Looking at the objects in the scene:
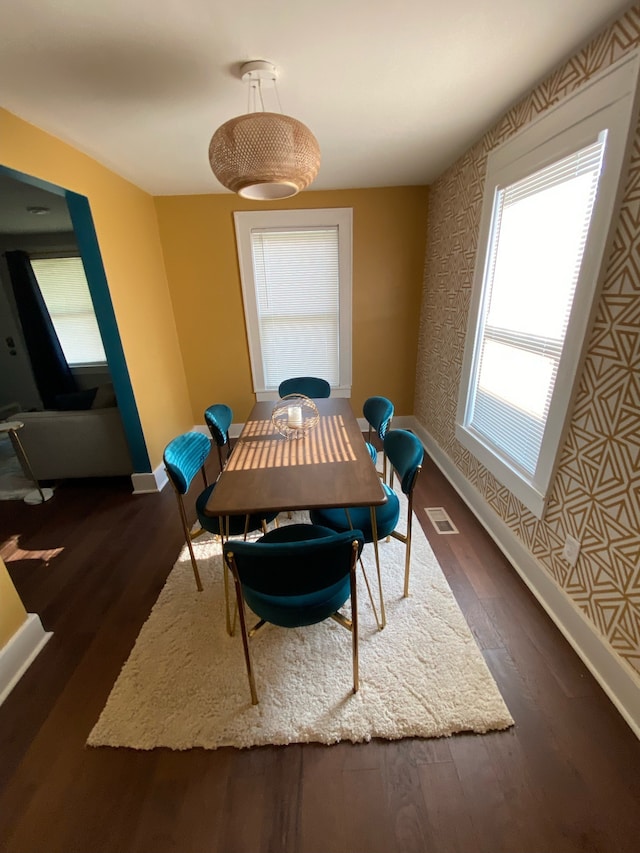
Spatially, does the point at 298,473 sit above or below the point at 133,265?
below

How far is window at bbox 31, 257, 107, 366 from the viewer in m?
4.25

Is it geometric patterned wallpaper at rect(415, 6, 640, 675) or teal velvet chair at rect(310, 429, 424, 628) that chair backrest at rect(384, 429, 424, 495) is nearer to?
teal velvet chair at rect(310, 429, 424, 628)

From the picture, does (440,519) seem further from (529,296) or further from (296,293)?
(296,293)

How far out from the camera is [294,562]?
99cm

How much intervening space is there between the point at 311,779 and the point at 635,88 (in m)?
2.56

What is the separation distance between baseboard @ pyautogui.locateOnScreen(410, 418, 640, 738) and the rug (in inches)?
16.9

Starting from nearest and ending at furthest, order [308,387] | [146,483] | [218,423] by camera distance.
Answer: [218,423], [146,483], [308,387]

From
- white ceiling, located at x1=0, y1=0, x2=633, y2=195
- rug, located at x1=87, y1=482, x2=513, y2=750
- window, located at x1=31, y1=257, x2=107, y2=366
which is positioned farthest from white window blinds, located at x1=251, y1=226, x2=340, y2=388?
rug, located at x1=87, y1=482, x2=513, y2=750

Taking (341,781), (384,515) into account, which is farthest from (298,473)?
(341,781)

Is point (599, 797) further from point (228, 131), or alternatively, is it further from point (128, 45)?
point (128, 45)

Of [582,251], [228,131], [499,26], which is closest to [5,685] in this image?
[228,131]

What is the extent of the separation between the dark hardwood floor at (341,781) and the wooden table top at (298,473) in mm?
857

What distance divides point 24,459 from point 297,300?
2748 mm

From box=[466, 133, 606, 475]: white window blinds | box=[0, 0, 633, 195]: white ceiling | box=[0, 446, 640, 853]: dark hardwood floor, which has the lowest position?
box=[0, 446, 640, 853]: dark hardwood floor
